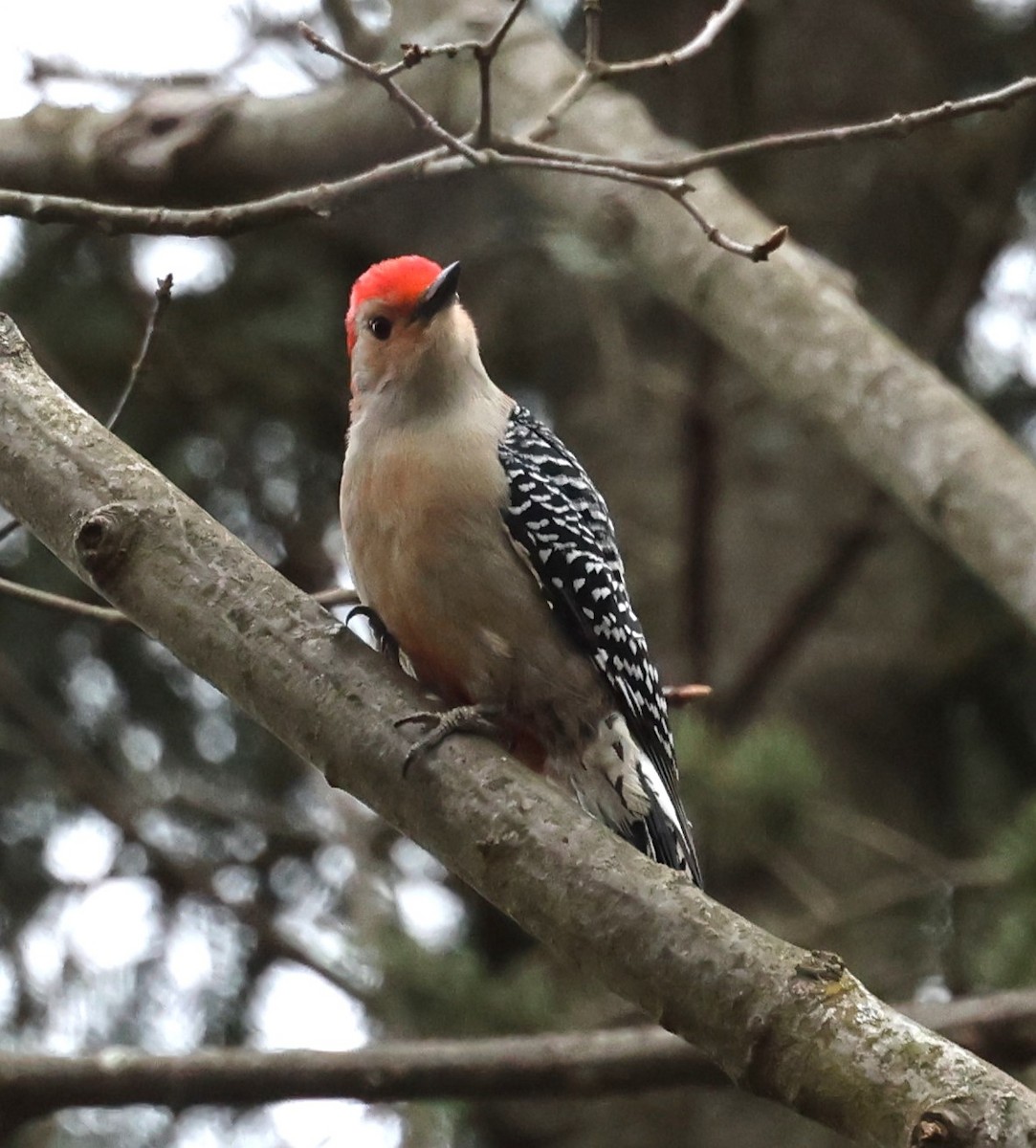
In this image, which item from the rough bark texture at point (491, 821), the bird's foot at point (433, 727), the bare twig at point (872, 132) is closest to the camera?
the rough bark texture at point (491, 821)

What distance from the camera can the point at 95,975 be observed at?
18.5ft

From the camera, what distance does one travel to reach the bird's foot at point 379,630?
3562mm

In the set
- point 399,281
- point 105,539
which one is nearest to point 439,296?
point 399,281

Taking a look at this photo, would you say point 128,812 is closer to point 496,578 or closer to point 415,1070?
point 415,1070

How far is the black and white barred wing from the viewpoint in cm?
359

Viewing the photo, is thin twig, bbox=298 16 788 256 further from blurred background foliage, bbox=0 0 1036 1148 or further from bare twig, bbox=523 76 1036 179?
blurred background foliage, bbox=0 0 1036 1148

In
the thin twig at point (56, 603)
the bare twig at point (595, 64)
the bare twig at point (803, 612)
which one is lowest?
the thin twig at point (56, 603)

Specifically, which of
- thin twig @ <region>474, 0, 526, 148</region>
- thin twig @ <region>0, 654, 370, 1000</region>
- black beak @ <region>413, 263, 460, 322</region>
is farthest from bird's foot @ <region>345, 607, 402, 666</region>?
thin twig @ <region>0, 654, 370, 1000</region>

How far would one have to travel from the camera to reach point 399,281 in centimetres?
385

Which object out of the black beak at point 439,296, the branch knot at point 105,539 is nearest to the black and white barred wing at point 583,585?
the black beak at point 439,296

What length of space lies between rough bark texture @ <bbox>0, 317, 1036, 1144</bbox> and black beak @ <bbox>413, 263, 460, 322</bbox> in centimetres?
120

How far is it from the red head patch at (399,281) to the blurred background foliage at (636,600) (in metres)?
1.06

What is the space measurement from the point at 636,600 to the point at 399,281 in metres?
2.62

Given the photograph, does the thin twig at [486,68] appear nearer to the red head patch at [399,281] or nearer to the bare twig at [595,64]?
the bare twig at [595,64]
